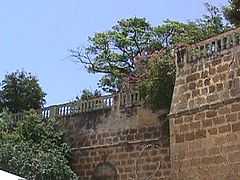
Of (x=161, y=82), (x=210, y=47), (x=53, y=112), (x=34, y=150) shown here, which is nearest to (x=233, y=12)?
(x=161, y=82)

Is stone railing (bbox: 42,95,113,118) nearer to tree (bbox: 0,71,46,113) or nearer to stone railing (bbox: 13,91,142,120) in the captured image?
stone railing (bbox: 13,91,142,120)

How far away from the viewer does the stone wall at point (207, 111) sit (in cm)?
1173

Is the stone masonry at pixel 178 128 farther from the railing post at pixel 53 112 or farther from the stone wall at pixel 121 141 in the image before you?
the railing post at pixel 53 112

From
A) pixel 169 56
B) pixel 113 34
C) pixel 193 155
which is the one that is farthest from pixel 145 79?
pixel 113 34

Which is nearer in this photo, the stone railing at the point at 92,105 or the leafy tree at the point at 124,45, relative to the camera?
the stone railing at the point at 92,105

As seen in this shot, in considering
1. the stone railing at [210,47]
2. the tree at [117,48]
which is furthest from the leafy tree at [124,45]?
the stone railing at [210,47]

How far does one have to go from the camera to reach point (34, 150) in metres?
15.1

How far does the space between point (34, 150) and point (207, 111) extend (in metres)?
4.89

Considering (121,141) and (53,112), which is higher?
(53,112)

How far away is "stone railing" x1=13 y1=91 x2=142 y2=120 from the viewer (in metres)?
15.2

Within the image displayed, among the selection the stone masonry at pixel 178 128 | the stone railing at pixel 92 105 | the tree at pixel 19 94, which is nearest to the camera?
the stone masonry at pixel 178 128

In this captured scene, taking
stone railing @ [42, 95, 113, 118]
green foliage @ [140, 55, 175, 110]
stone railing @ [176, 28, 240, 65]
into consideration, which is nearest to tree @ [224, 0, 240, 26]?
green foliage @ [140, 55, 175, 110]

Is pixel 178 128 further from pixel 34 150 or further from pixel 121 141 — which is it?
pixel 34 150

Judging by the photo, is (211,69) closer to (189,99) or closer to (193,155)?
(189,99)
